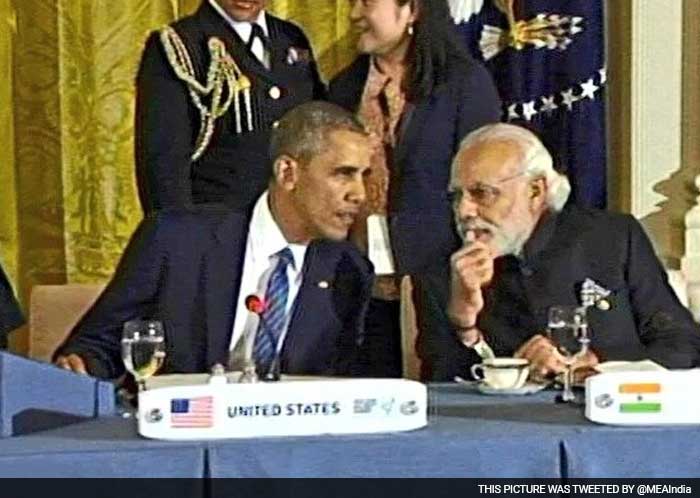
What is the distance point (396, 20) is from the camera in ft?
11.9

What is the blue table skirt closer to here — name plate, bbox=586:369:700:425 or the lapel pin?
name plate, bbox=586:369:700:425

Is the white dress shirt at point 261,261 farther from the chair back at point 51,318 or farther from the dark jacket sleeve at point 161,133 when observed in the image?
the dark jacket sleeve at point 161,133

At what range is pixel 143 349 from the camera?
223 cm

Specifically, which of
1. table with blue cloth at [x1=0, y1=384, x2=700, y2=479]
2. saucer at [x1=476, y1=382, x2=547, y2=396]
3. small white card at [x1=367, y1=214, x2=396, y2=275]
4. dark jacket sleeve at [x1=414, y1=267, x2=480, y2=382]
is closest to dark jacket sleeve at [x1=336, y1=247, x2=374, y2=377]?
dark jacket sleeve at [x1=414, y1=267, x2=480, y2=382]

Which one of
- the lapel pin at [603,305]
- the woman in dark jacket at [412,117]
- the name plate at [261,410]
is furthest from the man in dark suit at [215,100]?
the name plate at [261,410]

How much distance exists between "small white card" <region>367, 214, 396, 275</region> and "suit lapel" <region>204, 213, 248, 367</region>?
733 millimetres

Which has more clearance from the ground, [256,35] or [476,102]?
[256,35]

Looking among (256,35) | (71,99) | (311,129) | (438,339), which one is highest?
(256,35)

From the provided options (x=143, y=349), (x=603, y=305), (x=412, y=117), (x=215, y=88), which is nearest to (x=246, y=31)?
(x=215, y=88)

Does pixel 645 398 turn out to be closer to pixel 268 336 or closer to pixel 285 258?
pixel 268 336

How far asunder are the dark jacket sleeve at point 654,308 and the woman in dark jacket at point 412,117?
2.60ft

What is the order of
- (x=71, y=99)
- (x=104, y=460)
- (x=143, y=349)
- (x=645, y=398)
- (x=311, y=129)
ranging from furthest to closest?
1. (x=71, y=99)
2. (x=311, y=129)
3. (x=143, y=349)
4. (x=645, y=398)
5. (x=104, y=460)

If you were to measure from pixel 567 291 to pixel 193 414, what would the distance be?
134cm

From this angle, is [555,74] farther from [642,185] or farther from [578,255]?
[578,255]
